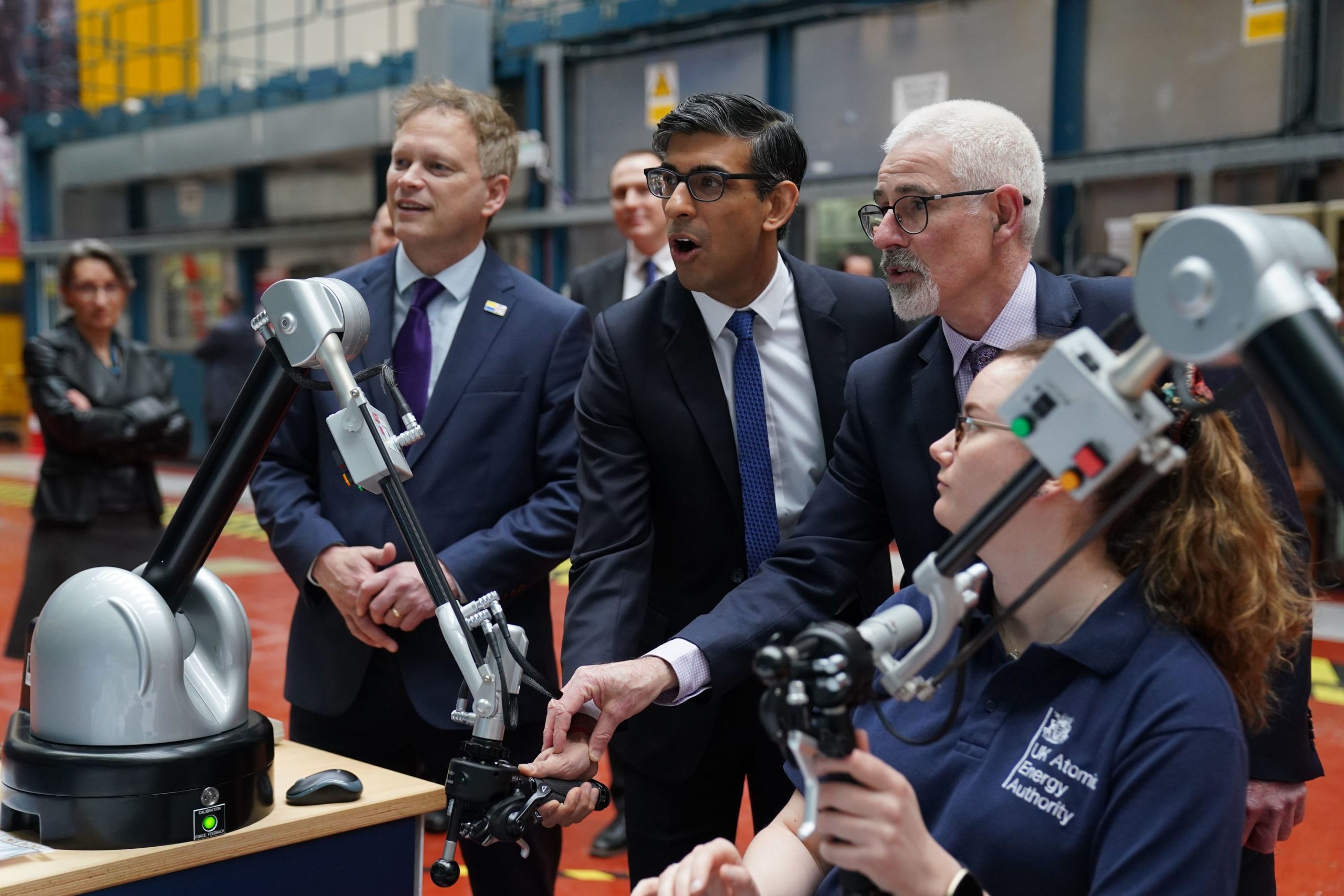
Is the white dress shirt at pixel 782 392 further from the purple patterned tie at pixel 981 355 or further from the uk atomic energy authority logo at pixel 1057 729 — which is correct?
the uk atomic energy authority logo at pixel 1057 729

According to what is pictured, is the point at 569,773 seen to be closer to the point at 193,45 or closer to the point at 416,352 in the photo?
the point at 416,352

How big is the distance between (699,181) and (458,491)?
0.82m

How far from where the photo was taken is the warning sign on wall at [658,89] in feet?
30.0

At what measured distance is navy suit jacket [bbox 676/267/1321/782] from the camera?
2.00 metres

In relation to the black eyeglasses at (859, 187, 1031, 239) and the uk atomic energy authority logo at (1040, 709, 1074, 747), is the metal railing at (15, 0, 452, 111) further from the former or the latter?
the uk atomic energy authority logo at (1040, 709, 1074, 747)

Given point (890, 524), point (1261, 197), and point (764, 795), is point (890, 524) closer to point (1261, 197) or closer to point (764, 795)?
point (764, 795)

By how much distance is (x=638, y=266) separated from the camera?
189 inches

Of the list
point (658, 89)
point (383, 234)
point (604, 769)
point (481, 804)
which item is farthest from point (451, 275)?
point (658, 89)

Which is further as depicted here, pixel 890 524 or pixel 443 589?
pixel 890 524

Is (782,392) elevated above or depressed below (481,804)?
above

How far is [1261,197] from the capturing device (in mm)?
6832

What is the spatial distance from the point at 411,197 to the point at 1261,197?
559 cm

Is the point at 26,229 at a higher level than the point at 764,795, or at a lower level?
higher

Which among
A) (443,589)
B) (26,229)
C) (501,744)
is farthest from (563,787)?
(26,229)
